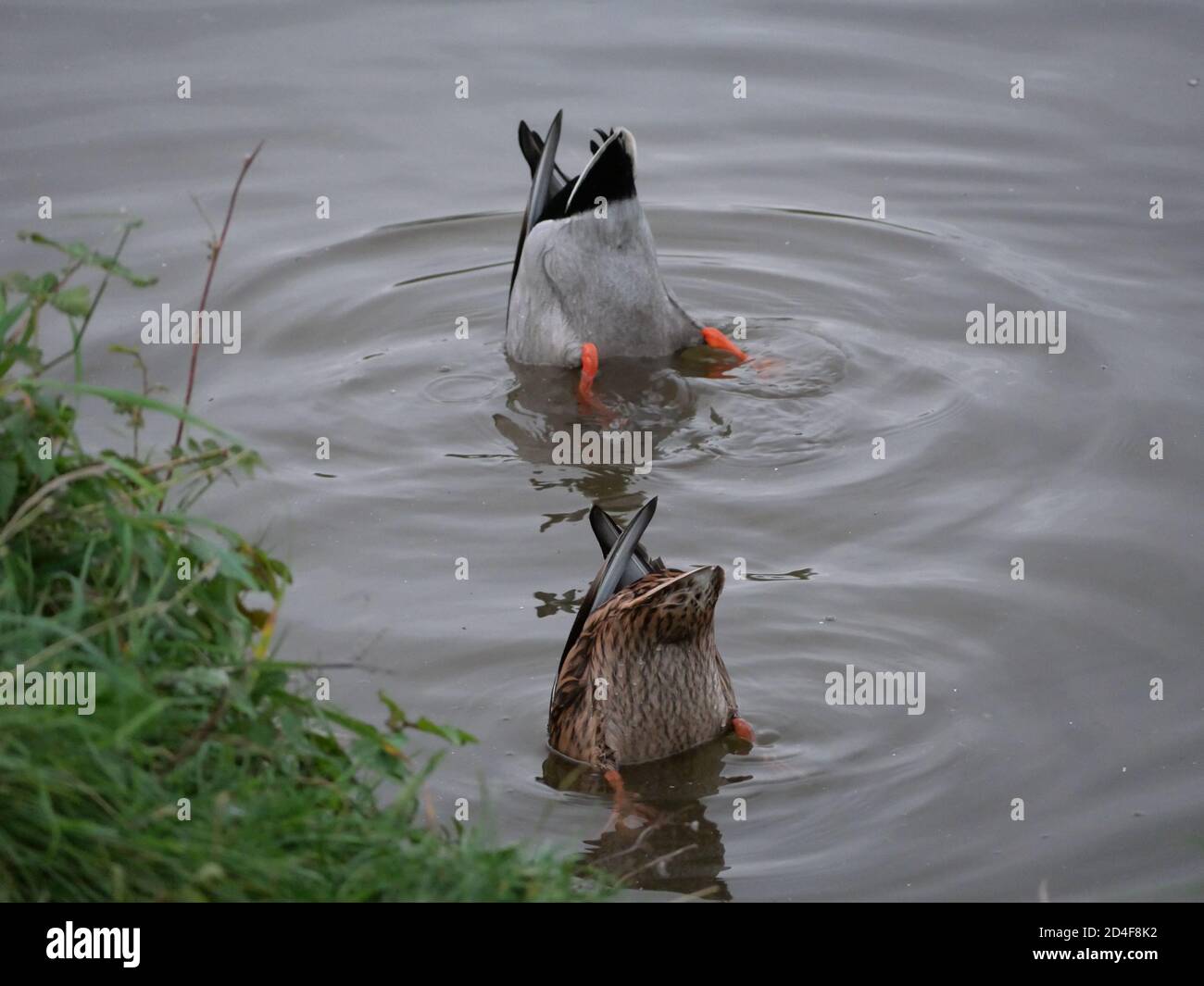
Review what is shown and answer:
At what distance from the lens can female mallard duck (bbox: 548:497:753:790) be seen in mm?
5410

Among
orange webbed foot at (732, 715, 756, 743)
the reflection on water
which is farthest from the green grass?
orange webbed foot at (732, 715, 756, 743)

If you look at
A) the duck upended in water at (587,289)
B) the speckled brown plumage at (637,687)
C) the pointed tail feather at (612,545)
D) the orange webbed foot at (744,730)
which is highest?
the duck upended in water at (587,289)

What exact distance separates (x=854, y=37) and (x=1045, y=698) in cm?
745

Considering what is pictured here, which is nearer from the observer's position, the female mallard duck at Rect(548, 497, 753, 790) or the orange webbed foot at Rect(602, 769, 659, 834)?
the orange webbed foot at Rect(602, 769, 659, 834)

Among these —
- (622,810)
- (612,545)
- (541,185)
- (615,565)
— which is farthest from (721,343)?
(622,810)

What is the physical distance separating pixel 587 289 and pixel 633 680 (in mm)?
3663

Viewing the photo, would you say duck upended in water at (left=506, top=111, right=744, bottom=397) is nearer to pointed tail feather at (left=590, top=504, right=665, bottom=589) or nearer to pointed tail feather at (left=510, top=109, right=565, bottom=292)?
pointed tail feather at (left=510, top=109, right=565, bottom=292)

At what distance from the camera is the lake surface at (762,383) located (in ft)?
17.6

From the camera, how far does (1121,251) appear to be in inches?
369

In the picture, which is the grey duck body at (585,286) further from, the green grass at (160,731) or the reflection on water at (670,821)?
the green grass at (160,731)

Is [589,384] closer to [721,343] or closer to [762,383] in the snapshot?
[721,343]

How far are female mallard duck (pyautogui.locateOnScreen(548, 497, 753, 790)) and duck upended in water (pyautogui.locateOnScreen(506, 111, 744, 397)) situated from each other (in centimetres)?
316

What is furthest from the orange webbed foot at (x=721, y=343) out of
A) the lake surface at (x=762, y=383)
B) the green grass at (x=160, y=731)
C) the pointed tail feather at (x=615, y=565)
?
the green grass at (x=160, y=731)
